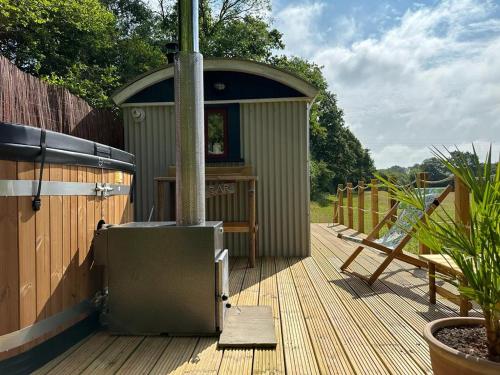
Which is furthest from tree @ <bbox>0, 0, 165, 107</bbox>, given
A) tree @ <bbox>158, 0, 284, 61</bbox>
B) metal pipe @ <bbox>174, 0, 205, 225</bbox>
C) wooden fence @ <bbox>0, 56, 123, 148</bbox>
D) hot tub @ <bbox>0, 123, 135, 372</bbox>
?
hot tub @ <bbox>0, 123, 135, 372</bbox>

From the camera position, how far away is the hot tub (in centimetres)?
173

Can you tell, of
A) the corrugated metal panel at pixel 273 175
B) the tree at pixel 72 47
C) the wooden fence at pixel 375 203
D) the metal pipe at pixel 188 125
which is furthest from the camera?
the tree at pixel 72 47

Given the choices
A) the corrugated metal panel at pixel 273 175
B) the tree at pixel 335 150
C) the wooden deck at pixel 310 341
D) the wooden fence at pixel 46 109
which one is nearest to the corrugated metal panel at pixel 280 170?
the corrugated metal panel at pixel 273 175

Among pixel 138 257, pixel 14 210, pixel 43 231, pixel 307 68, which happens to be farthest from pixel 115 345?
pixel 307 68

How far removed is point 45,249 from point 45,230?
0.36 ft

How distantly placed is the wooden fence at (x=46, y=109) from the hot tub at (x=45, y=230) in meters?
1.25

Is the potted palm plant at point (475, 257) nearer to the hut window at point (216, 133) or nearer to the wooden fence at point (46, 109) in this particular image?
the wooden fence at point (46, 109)

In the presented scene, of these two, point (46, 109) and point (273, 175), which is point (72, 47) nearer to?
point (46, 109)

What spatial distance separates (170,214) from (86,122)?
169 centimetres

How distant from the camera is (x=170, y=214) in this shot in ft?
16.6

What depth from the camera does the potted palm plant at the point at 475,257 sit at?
1257 mm

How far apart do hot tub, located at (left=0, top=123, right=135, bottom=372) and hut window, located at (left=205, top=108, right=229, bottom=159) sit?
2680mm

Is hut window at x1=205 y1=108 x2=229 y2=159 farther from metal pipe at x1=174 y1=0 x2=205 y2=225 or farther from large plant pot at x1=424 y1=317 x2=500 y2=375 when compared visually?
large plant pot at x1=424 y1=317 x2=500 y2=375

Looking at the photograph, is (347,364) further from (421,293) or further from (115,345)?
(421,293)
